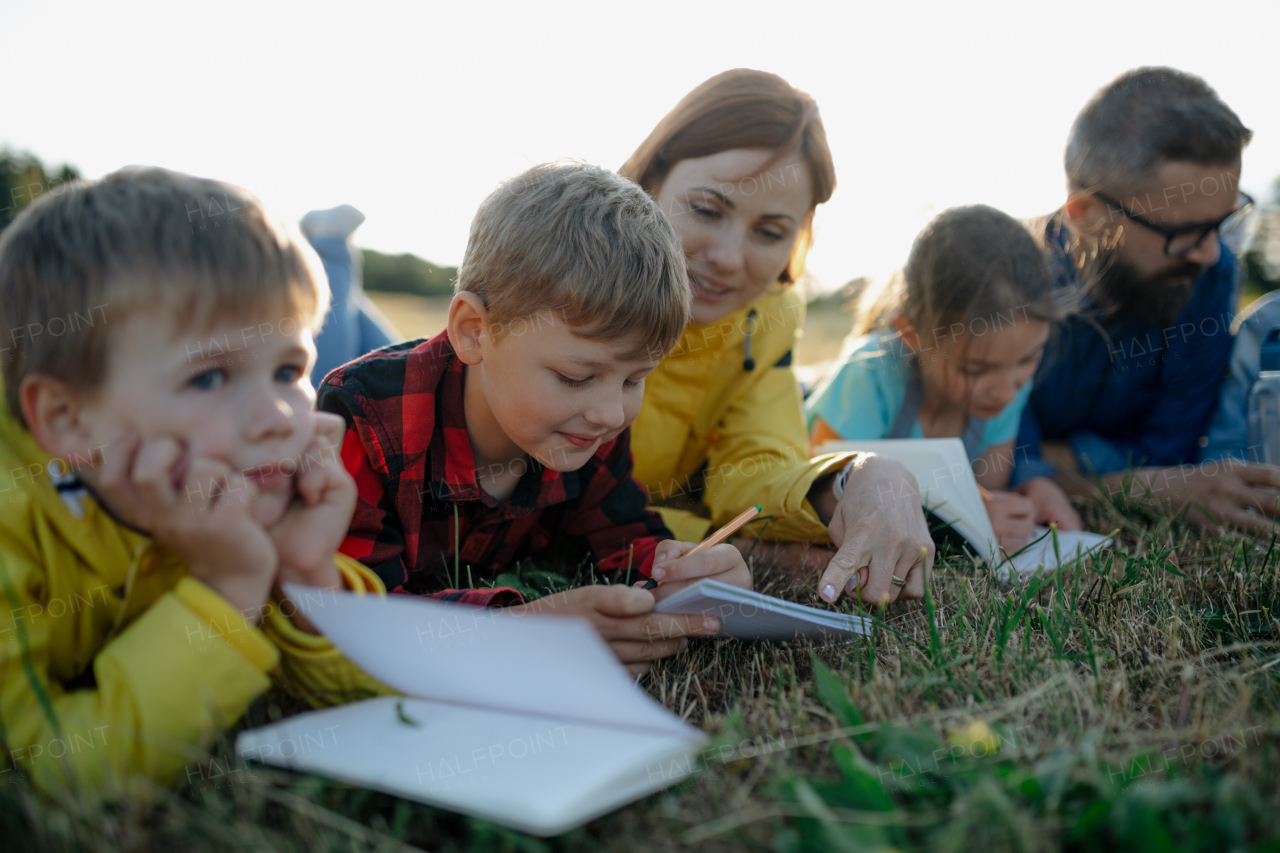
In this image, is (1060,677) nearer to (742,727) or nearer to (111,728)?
(742,727)

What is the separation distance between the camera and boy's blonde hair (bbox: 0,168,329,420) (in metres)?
1.10

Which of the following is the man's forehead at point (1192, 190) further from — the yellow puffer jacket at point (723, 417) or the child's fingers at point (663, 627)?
the child's fingers at point (663, 627)

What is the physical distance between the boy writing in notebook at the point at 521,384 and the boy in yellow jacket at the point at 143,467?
44 centimetres

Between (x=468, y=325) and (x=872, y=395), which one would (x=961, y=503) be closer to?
(x=872, y=395)

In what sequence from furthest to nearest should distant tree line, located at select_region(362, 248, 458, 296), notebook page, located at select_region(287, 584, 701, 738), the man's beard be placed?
distant tree line, located at select_region(362, 248, 458, 296) < the man's beard < notebook page, located at select_region(287, 584, 701, 738)

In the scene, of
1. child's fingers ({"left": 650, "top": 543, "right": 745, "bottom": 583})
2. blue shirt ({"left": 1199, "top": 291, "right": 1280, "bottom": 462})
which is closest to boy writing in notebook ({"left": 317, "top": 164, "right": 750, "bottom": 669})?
child's fingers ({"left": 650, "top": 543, "right": 745, "bottom": 583})

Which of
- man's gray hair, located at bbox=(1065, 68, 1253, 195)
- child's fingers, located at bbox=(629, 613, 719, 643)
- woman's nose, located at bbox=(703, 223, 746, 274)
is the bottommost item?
child's fingers, located at bbox=(629, 613, 719, 643)

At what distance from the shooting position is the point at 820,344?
8.55 meters

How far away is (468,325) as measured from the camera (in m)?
1.75

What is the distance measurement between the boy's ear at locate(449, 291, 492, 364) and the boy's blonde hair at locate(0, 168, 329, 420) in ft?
1.75

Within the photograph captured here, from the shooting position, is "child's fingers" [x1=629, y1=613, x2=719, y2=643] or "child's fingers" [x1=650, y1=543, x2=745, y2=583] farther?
"child's fingers" [x1=650, y1=543, x2=745, y2=583]

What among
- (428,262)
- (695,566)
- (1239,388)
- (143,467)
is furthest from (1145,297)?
(428,262)

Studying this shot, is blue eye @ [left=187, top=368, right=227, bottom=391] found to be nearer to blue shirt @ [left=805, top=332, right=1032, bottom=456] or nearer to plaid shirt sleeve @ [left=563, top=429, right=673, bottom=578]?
plaid shirt sleeve @ [left=563, top=429, right=673, bottom=578]

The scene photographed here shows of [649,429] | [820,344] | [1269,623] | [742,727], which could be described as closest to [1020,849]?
[742,727]
